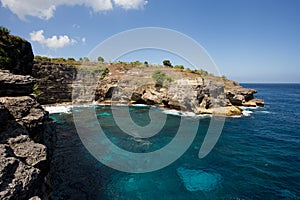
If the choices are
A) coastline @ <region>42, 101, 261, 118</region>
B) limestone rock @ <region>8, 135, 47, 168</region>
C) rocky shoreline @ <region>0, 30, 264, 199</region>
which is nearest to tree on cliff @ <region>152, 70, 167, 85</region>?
rocky shoreline @ <region>0, 30, 264, 199</region>

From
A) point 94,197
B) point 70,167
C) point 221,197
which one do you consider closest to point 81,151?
point 70,167

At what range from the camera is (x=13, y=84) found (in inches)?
318

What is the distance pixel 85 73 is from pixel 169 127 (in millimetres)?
35031

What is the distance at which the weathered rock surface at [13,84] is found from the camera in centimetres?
782

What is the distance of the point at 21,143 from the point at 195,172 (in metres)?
12.3

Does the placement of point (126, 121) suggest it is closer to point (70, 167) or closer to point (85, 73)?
point (70, 167)

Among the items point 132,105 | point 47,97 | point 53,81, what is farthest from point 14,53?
point 132,105

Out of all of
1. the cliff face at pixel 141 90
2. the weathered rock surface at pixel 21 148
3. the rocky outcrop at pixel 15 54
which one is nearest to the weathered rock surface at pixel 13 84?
the weathered rock surface at pixel 21 148

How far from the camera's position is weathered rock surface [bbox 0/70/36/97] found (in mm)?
7822

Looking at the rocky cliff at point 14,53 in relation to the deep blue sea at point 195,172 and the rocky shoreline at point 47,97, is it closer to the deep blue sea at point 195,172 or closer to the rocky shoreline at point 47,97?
the rocky shoreline at point 47,97

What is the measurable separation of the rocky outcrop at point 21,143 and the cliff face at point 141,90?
102 ft

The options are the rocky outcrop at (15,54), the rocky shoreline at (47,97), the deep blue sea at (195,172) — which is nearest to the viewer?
the rocky shoreline at (47,97)

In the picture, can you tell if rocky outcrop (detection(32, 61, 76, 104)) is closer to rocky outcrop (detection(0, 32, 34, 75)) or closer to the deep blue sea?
rocky outcrop (detection(0, 32, 34, 75))

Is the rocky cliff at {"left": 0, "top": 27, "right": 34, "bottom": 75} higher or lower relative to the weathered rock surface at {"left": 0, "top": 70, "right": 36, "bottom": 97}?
higher
